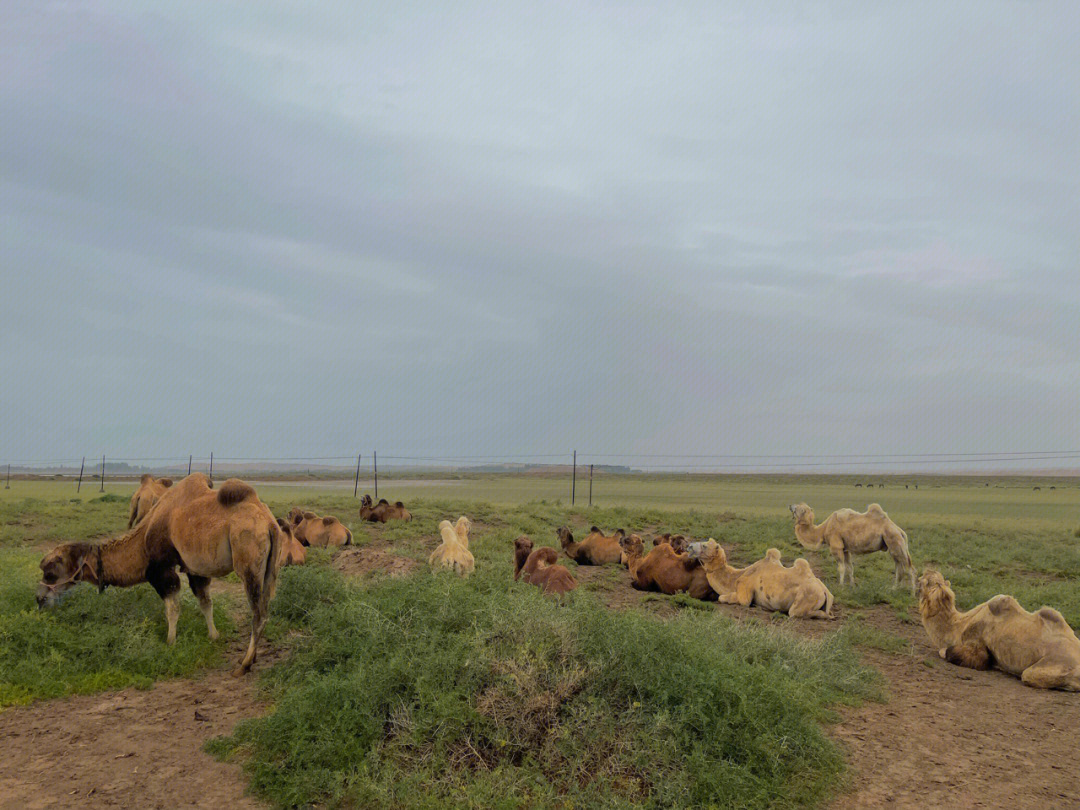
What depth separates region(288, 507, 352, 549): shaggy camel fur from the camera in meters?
16.4

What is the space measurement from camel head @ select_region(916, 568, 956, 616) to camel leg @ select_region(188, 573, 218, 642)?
28.8ft

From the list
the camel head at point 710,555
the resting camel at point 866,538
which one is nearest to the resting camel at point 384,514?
the camel head at point 710,555

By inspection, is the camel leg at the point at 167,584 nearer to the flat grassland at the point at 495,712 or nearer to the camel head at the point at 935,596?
the flat grassland at the point at 495,712

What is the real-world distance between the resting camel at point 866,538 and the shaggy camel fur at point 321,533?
10467 mm

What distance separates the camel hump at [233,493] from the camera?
800 centimetres

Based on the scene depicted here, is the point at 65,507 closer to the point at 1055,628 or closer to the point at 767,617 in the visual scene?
the point at 767,617

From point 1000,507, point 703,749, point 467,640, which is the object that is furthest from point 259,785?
point 1000,507

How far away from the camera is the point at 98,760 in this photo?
18.0 ft

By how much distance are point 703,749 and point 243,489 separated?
5464 mm

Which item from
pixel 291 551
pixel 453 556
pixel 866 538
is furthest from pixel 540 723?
pixel 866 538

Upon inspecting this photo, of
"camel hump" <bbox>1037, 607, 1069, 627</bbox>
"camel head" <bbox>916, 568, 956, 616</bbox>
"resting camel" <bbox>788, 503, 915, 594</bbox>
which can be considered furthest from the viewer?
"resting camel" <bbox>788, 503, 915, 594</bbox>

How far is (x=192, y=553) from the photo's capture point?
26.1 feet

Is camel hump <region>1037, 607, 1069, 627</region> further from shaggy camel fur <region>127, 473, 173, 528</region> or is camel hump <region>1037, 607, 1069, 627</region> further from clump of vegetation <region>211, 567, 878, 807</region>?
shaggy camel fur <region>127, 473, 173, 528</region>

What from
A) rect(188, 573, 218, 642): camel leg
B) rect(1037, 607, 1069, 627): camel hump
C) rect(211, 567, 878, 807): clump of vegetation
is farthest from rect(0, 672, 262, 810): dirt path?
rect(1037, 607, 1069, 627): camel hump
